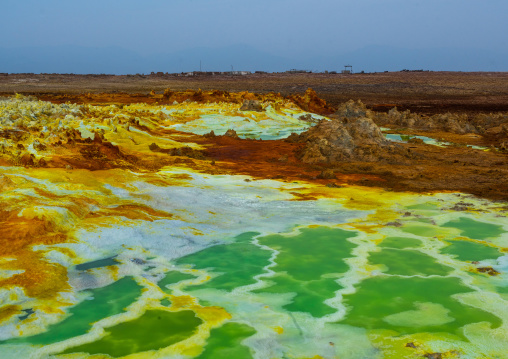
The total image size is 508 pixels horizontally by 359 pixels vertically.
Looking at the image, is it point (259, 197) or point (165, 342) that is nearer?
point (165, 342)

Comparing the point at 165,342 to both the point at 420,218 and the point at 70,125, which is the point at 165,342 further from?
the point at 70,125

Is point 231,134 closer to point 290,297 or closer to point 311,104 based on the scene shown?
point 290,297

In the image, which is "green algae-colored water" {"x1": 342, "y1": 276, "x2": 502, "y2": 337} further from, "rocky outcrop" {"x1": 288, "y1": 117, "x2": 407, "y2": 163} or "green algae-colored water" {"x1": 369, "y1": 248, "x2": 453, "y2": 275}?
"rocky outcrop" {"x1": 288, "y1": 117, "x2": 407, "y2": 163}

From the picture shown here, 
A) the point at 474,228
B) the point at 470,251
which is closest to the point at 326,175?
the point at 474,228

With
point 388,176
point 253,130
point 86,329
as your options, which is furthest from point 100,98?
point 86,329

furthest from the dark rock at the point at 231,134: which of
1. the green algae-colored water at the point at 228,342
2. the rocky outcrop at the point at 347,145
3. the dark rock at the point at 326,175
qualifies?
the green algae-colored water at the point at 228,342

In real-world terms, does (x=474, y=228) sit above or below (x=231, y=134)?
below

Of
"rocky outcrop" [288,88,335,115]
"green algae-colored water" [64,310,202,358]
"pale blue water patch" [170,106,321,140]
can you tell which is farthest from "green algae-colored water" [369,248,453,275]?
"rocky outcrop" [288,88,335,115]

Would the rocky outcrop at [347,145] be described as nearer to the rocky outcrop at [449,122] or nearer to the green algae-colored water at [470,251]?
the green algae-colored water at [470,251]

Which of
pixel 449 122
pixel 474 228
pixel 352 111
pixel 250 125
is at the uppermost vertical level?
pixel 352 111
